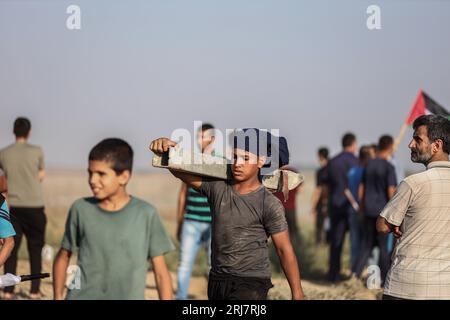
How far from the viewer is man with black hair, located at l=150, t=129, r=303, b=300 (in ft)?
23.6

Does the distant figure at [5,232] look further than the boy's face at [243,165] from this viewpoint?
No

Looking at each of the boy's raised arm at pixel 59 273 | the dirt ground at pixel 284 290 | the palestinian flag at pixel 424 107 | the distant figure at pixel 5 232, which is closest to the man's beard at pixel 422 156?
the boy's raised arm at pixel 59 273

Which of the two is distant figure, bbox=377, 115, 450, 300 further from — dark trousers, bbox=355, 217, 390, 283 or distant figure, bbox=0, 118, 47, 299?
dark trousers, bbox=355, 217, 390, 283

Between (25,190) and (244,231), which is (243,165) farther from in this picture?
(25,190)

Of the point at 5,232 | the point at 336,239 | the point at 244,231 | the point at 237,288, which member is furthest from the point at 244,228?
the point at 336,239

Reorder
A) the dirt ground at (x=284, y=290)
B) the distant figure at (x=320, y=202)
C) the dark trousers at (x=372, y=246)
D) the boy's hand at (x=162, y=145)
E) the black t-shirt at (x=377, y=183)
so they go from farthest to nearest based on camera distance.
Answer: the distant figure at (x=320, y=202) → the dark trousers at (x=372, y=246) → the black t-shirt at (x=377, y=183) → the dirt ground at (x=284, y=290) → the boy's hand at (x=162, y=145)

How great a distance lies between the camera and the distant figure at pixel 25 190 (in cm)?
1211

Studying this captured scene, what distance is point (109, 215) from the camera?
6648mm

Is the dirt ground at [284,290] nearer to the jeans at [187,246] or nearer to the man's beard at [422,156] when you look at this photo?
the jeans at [187,246]

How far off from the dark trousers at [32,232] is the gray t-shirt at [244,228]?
17.5ft

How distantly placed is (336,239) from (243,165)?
8.08 meters

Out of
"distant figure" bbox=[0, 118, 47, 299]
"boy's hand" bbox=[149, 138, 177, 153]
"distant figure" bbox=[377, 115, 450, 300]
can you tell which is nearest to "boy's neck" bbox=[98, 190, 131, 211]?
"boy's hand" bbox=[149, 138, 177, 153]
